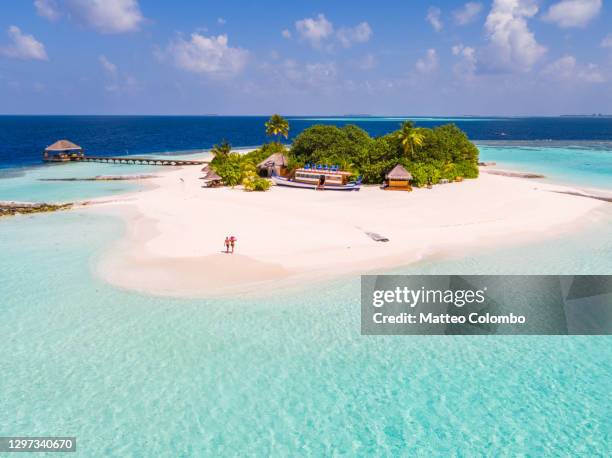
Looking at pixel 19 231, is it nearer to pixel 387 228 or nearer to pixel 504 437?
pixel 387 228

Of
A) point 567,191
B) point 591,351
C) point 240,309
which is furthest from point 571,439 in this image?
point 567,191

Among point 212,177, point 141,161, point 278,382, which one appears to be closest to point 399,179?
point 212,177

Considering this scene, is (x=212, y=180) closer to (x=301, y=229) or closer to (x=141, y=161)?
(x=301, y=229)

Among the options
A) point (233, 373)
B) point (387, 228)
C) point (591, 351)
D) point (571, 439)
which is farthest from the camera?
point (387, 228)

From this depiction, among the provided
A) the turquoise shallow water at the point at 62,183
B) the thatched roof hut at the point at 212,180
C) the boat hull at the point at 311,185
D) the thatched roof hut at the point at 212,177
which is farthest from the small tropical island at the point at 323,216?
the turquoise shallow water at the point at 62,183

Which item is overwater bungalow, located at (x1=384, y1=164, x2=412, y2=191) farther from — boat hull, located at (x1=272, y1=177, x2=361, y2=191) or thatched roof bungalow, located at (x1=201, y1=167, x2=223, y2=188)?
thatched roof bungalow, located at (x1=201, y1=167, x2=223, y2=188)

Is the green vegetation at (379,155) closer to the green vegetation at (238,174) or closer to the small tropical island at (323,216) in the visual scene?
the green vegetation at (238,174)

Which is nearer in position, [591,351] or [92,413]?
Result: [92,413]
